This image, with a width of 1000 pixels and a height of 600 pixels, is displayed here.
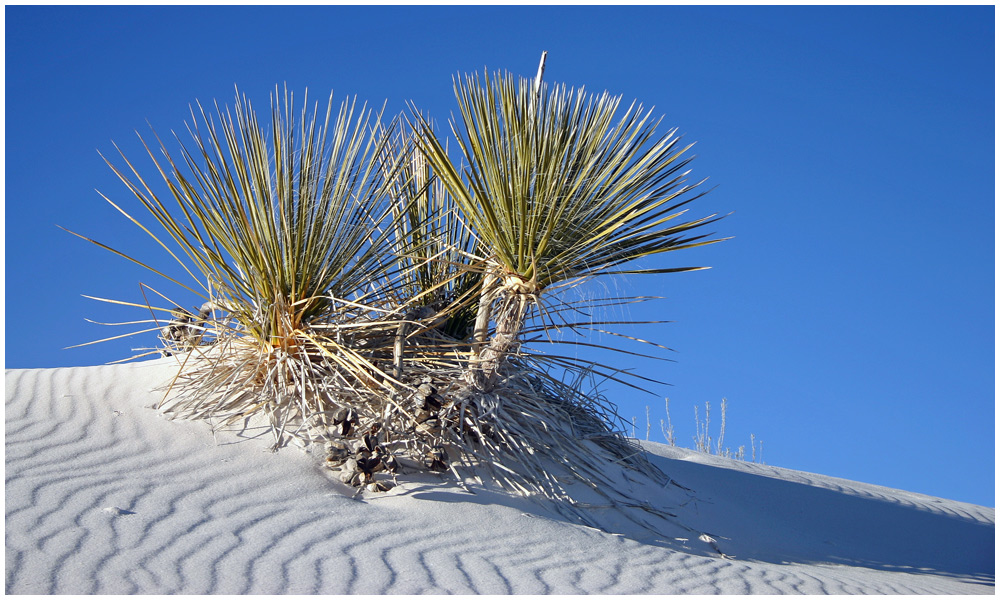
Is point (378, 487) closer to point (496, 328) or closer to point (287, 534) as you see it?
point (287, 534)

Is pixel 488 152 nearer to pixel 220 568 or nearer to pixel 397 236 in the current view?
pixel 397 236

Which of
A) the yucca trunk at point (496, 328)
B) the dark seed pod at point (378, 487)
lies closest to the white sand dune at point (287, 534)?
the dark seed pod at point (378, 487)

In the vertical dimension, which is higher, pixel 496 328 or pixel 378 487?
pixel 496 328

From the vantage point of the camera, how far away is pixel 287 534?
116 inches

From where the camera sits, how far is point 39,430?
373cm

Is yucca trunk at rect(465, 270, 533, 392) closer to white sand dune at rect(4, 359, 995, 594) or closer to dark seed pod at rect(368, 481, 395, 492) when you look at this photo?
white sand dune at rect(4, 359, 995, 594)

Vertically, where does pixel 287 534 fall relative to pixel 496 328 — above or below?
below

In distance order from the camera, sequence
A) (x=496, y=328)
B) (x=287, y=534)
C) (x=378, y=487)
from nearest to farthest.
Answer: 1. (x=287, y=534)
2. (x=378, y=487)
3. (x=496, y=328)

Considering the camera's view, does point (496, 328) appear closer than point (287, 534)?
No

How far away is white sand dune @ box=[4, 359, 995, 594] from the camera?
101 inches

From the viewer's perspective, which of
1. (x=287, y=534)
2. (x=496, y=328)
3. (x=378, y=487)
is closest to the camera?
(x=287, y=534)

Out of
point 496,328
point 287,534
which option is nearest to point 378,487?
point 287,534

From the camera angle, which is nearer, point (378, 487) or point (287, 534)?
point (287, 534)

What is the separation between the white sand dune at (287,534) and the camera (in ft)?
8.38
